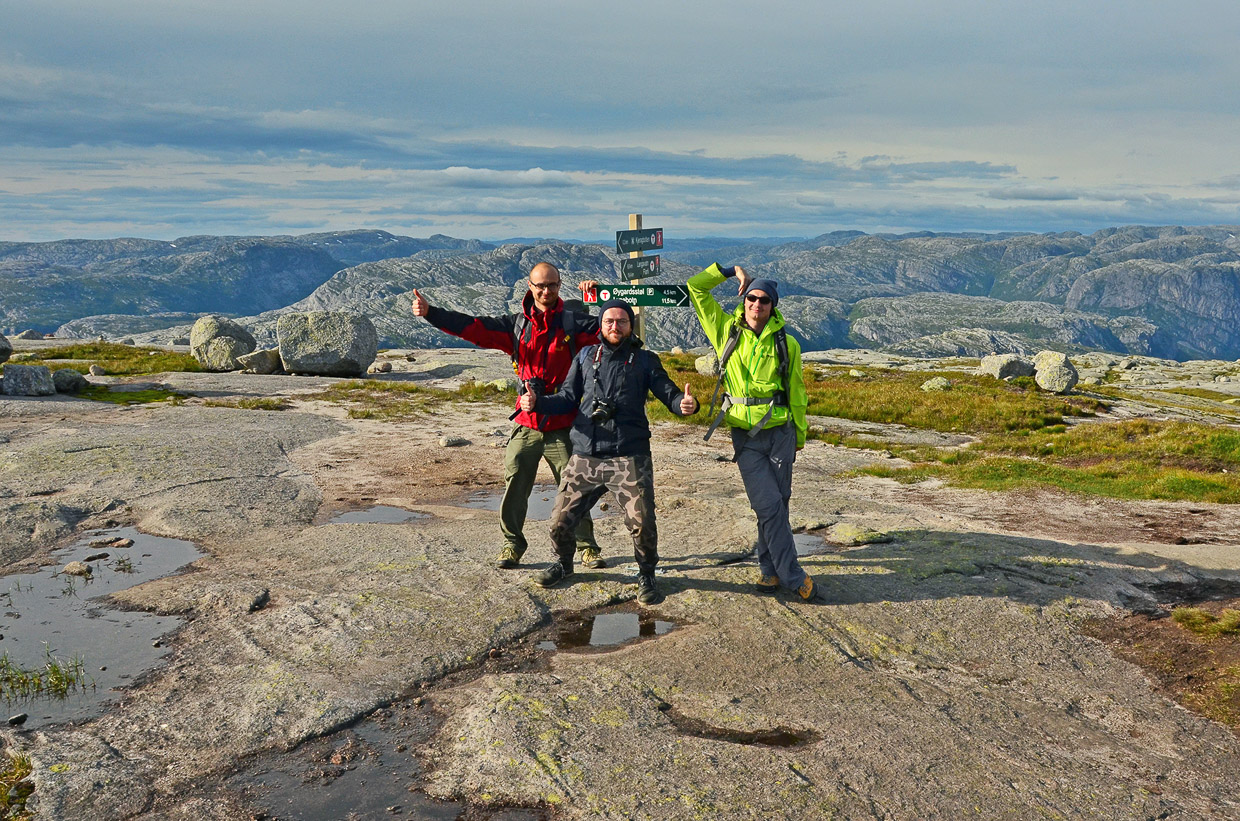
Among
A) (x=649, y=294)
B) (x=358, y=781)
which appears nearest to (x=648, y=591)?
(x=358, y=781)

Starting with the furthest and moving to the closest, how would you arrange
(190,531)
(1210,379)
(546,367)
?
(1210,379)
(190,531)
(546,367)

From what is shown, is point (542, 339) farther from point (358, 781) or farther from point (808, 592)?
point (358, 781)

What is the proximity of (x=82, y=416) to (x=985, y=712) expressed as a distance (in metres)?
23.3

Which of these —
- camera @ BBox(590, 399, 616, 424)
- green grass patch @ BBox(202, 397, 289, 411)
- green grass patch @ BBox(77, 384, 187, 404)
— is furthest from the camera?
green grass patch @ BBox(77, 384, 187, 404)

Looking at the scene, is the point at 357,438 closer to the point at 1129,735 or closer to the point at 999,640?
the point at 999,640

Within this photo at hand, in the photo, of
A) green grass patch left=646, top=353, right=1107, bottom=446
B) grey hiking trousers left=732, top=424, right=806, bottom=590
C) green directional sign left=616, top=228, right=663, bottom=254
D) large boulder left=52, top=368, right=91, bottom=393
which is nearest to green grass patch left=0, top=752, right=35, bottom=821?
grey hiking trousers left=732, top=424, right=806, bottom=590

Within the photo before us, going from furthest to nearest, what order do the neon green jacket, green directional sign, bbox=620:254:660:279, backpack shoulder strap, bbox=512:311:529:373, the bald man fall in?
green directional sign, bbox=620:254:660:279
backpack shoulder strap, bbox=512:311:529:373
the bald man
the neon green jacket

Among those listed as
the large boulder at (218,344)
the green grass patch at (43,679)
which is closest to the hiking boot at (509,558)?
the green grass patch at (43,679)

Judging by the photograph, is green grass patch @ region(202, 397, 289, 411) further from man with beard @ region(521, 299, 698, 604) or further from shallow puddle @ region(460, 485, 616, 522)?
man with beard @ region(521, 299, 698, 604)

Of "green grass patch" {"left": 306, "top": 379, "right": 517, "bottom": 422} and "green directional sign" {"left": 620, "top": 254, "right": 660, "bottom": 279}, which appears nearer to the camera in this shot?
"green directional sign" {"left": 620, "top": 254, "right": 660, "bottom": 279}

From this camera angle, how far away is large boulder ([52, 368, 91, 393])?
26.1m

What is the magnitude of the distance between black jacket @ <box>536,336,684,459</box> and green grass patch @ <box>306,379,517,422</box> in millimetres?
16472

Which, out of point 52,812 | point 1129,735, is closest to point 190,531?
point 52,812

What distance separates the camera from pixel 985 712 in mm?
7176
